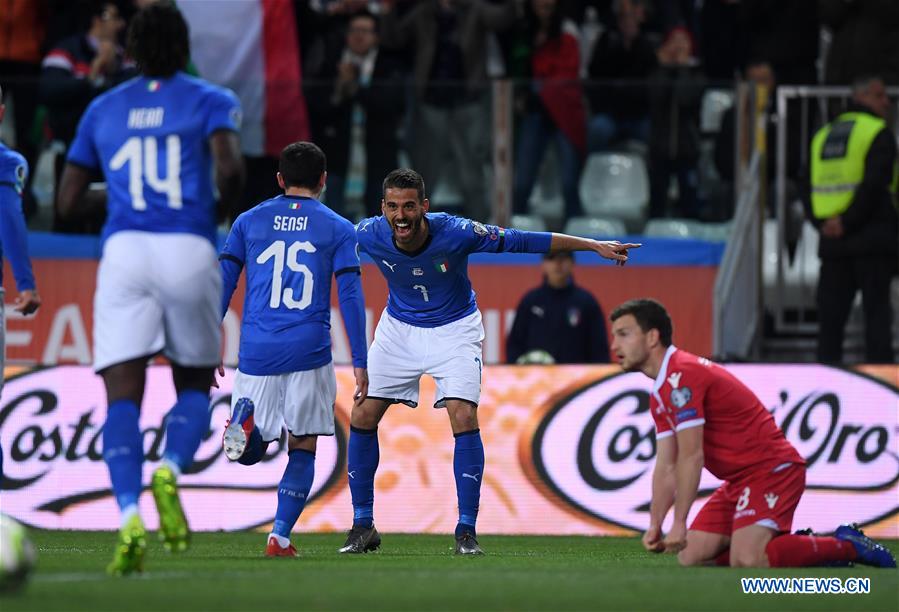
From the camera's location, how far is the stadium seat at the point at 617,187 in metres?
13.8

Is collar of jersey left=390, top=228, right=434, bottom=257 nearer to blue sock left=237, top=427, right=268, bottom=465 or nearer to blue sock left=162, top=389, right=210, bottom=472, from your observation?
blue sock left=237, top=427, right=268, bottom=465

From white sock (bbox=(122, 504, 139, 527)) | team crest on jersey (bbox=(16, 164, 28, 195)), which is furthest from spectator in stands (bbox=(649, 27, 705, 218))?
white sock (bbox=(122, 504, 139, 527))

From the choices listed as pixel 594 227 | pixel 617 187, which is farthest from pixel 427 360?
pixel 617 187

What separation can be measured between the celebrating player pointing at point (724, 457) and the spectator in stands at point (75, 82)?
6.69 meters

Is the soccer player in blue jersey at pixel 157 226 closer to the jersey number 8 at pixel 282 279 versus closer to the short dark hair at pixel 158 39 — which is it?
the short dark hair at pixel 158 39

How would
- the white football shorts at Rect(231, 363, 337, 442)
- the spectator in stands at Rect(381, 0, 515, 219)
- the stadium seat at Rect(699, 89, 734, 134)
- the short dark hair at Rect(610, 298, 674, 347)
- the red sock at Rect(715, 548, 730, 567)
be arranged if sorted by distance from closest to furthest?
the short dark hair at Rect(610, 298, 674, 347) < the red sock at Rect(715, 548, 730, 567) < the white football shorts at Rect(231, 363, 337, 442) < the spectator in stands at Rect(381, 0, 515, 219) < the stadium seat at Rect(699, 89, 734, 134)

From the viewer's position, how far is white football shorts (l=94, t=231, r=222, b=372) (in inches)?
279

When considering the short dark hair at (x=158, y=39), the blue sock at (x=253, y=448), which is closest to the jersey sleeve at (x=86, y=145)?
the short dark hair at (x=158, y=39)

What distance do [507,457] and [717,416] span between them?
4.07 meters

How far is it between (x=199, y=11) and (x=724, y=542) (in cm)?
726

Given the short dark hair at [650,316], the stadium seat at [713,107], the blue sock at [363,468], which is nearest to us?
the short dark hair at [650,316]

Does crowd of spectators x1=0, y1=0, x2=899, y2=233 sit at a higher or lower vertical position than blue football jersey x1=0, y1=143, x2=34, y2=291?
higher

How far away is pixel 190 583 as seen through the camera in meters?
6.63

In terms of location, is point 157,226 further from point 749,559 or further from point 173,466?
point 749,559
